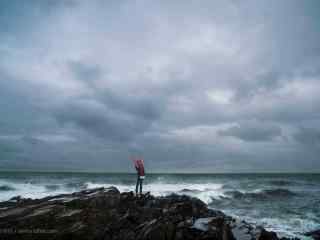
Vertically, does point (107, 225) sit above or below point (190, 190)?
above

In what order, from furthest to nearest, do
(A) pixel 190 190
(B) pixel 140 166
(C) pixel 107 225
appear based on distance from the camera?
(A) pixel 190 190, (B) pixel 140 166, (C) pixel 107 225

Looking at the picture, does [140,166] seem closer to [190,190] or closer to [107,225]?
[107,225]

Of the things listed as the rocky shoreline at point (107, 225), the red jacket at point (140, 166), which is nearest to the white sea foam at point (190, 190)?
the red jacket at point (140, 166)

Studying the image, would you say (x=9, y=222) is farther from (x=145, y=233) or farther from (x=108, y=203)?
(x=145, y=233)

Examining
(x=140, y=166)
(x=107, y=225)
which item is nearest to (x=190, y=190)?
(x=140, y=166)

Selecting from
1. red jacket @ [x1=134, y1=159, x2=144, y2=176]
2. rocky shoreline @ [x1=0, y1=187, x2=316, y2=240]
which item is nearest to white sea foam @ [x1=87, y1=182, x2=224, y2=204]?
red jacket @ [x1=134, y1=159, x2=144, y2=176]

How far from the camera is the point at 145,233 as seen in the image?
350 inches

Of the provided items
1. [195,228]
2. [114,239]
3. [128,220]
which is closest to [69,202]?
[128,220]

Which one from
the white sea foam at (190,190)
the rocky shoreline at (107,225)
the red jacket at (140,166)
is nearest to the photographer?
the rocky shoreline at (107,225)

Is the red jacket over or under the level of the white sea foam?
over

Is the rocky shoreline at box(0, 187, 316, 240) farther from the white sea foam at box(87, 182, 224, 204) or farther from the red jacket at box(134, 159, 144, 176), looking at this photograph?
the white sea foam at box(87, 182, 224, 204)

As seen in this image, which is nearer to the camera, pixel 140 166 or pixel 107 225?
pixel 107 225

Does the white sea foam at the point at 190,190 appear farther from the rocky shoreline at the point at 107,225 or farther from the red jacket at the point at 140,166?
the rocky shoreline at the point at 107,225

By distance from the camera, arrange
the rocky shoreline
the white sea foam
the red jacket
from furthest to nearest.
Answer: the white sea foam
the red jacket
the rocky shoreline
